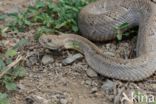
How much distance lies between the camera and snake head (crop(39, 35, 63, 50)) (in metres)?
6.55

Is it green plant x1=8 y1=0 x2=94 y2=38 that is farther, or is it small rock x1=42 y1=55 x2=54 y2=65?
green plant x1=8 y1=0 x2=94 y2=38

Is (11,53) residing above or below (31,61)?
above

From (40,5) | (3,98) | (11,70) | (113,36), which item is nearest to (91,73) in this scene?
(113,36)

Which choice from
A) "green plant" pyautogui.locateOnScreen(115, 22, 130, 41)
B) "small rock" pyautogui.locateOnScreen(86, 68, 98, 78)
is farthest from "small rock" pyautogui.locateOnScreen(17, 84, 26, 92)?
"green plant" pyautogui.locateOnScreen(115, 22, 130, 41)

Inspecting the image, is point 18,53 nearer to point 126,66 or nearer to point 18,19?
point 18,19

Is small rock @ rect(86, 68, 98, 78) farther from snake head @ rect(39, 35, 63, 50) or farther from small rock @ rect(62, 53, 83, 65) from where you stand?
snake head @ rect(39, 35, 63, 50)

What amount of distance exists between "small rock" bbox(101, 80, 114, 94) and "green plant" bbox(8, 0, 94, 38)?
139cm

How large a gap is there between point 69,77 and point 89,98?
21.7 inches

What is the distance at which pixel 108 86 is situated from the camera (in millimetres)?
5895

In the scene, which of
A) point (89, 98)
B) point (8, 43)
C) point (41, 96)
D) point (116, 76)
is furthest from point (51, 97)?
point (8, 43)

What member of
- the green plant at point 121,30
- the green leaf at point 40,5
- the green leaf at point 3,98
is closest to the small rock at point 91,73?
the green plant at point 121,30

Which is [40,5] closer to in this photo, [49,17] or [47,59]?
[49,17]

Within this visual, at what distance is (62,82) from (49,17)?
1.55 m

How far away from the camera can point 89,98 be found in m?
5.75
